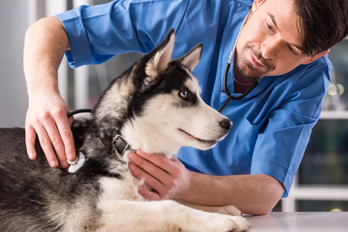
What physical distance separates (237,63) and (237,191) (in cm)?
44

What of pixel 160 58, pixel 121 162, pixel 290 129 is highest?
Result: pixel 160 58

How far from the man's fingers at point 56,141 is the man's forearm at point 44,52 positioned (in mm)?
138

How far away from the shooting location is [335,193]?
117 inches

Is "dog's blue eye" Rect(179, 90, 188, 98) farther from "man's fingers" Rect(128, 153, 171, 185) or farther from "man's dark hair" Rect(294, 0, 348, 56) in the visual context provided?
"man's dark hair" Rect(294, 0, 348, 56)

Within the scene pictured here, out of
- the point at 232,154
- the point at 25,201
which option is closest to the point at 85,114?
the point at 25,201

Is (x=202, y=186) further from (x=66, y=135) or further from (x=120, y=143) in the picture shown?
(x=66, y=135)

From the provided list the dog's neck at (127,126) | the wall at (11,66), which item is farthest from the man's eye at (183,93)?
the wall at (11,66)

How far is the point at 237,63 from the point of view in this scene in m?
1.46

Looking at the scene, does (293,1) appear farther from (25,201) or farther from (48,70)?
(25,201)

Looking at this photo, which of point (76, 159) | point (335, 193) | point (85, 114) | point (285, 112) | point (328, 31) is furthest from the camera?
point (335, 193)

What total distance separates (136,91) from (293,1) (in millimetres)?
584

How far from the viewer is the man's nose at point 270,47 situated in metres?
1.33

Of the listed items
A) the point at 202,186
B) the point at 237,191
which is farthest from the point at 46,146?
the point at 237,191

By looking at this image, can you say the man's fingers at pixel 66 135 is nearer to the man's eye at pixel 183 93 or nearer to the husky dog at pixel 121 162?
the husky dog at pixel 121 162
